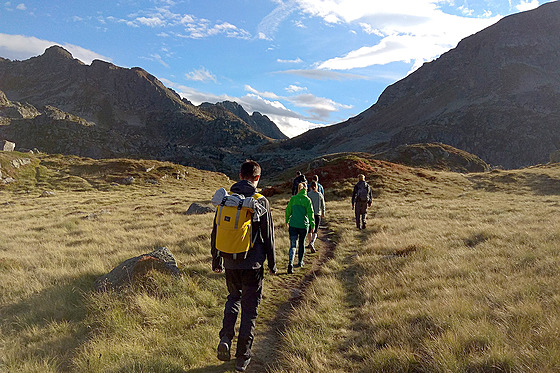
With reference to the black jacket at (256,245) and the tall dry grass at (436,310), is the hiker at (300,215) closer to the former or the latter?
the tall dry grass at (436,310)

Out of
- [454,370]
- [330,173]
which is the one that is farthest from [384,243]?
[330,173]

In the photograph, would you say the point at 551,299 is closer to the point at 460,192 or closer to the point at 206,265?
the point at 206,265

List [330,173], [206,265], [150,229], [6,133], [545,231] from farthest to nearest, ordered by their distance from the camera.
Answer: [6,133] < [330,173] < [150,229] < [545,231] < [206,265]

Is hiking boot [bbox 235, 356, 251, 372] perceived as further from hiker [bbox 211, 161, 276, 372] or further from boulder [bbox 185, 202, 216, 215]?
boulder [bbox 185, 202, 216, 215]

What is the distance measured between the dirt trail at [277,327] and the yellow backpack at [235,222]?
1.70m

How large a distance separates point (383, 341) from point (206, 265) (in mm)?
5452

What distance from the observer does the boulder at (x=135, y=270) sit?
6.56 metres

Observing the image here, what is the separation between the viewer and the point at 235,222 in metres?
4.21

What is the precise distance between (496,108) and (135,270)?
191 metres

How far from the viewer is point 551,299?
4.73 metres

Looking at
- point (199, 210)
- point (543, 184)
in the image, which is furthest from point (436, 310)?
point (543, 184)

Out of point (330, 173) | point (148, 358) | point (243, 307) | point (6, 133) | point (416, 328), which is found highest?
point (6, 133)

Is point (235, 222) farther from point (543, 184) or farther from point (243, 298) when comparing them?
point (543, 184)

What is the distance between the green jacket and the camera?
29.9 feet
